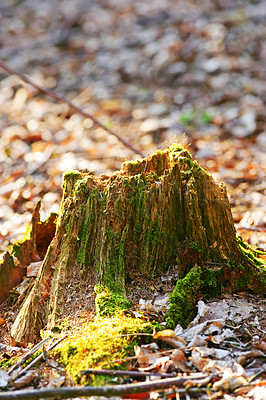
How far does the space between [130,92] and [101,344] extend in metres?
7.50

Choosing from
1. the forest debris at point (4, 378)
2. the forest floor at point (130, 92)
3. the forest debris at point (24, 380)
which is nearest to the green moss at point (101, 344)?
the forest debris at point (24, 380)

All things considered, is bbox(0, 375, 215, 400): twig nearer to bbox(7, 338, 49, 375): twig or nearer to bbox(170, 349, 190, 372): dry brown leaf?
bbox(170, 349, 190, 372): dry brown leaf

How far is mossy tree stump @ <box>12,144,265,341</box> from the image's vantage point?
2.72 meters

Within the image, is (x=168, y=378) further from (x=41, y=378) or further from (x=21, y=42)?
(x=21, y=42)

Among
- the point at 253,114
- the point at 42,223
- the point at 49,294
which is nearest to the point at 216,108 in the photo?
the point at 253,114

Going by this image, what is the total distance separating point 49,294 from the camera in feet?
9.14

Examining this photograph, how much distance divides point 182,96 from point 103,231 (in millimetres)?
6499

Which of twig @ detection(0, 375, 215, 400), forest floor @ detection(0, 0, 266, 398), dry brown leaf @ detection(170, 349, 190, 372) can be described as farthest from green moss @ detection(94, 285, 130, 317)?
forest floor @ detection(0, 0, 266, 398)

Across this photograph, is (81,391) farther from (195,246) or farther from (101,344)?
(195,246)

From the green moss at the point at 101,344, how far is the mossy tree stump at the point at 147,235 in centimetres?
36

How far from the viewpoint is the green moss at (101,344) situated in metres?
2.13

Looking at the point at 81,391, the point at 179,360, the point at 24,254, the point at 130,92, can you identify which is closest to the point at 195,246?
the point at 179,360

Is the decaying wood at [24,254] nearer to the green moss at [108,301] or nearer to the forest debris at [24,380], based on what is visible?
the green moss at [108,301]

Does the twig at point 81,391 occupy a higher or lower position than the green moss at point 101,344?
lower
